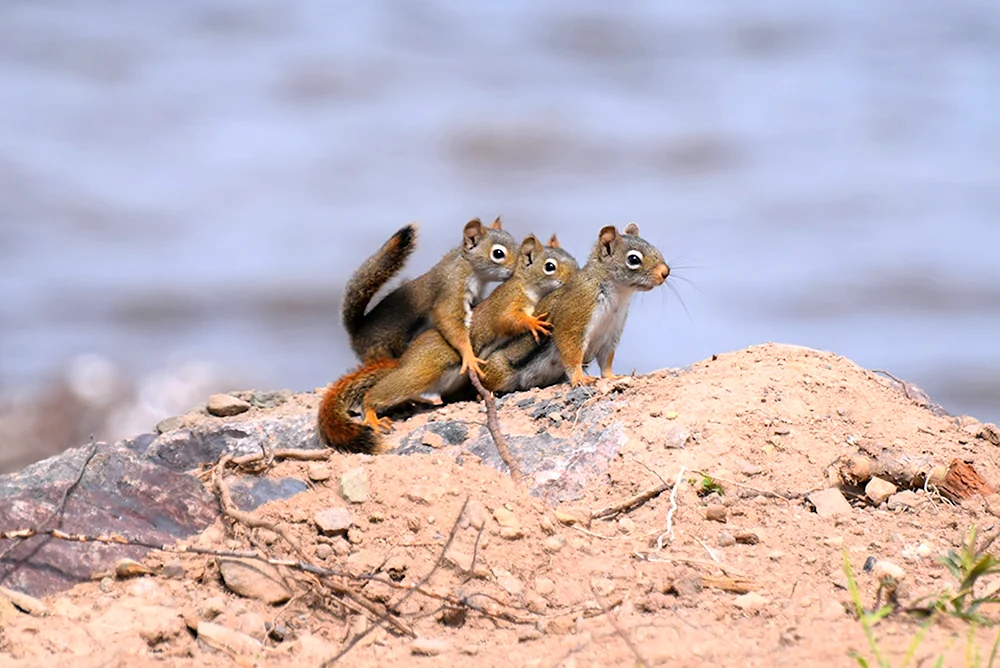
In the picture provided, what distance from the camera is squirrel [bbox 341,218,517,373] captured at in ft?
21.8

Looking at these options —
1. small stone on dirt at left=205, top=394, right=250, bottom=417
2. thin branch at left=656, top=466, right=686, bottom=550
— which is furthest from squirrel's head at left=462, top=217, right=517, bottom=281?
thin branch at left=656, top=466, right=686, bottom=550

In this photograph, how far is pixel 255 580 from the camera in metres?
4.23

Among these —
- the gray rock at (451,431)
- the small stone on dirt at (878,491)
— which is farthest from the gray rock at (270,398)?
the small stone on dirt at (878,491)

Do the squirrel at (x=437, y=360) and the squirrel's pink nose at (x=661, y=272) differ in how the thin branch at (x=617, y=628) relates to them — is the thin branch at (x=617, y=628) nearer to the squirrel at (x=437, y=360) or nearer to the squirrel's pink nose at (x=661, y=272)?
the squirrel at (x=437, y=360)

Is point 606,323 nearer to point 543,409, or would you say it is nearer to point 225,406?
point 543,409

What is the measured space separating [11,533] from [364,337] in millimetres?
2952

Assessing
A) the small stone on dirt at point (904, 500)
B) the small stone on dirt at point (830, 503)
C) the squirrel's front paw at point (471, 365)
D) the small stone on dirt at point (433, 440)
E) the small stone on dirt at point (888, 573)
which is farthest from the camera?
the squirrel's front paw at point (471, 365)

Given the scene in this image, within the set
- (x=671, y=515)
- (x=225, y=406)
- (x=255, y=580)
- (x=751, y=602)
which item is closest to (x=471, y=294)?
(x=225, y=406)

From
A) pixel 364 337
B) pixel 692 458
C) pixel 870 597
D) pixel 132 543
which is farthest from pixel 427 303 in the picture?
pixel 870 597

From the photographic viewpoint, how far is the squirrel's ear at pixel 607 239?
6.61 metres

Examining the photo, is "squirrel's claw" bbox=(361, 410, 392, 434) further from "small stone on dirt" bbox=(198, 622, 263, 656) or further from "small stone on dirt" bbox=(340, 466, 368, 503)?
"small stone on dirt" bbox=(198, 622, 263, 656)

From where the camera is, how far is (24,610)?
4.04 metres

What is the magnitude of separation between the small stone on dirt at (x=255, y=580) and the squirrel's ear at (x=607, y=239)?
2.95 meters

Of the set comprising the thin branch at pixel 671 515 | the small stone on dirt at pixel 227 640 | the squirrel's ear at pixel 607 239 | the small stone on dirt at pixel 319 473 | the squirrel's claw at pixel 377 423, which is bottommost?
the squirrel's claw at pixel 377 423
